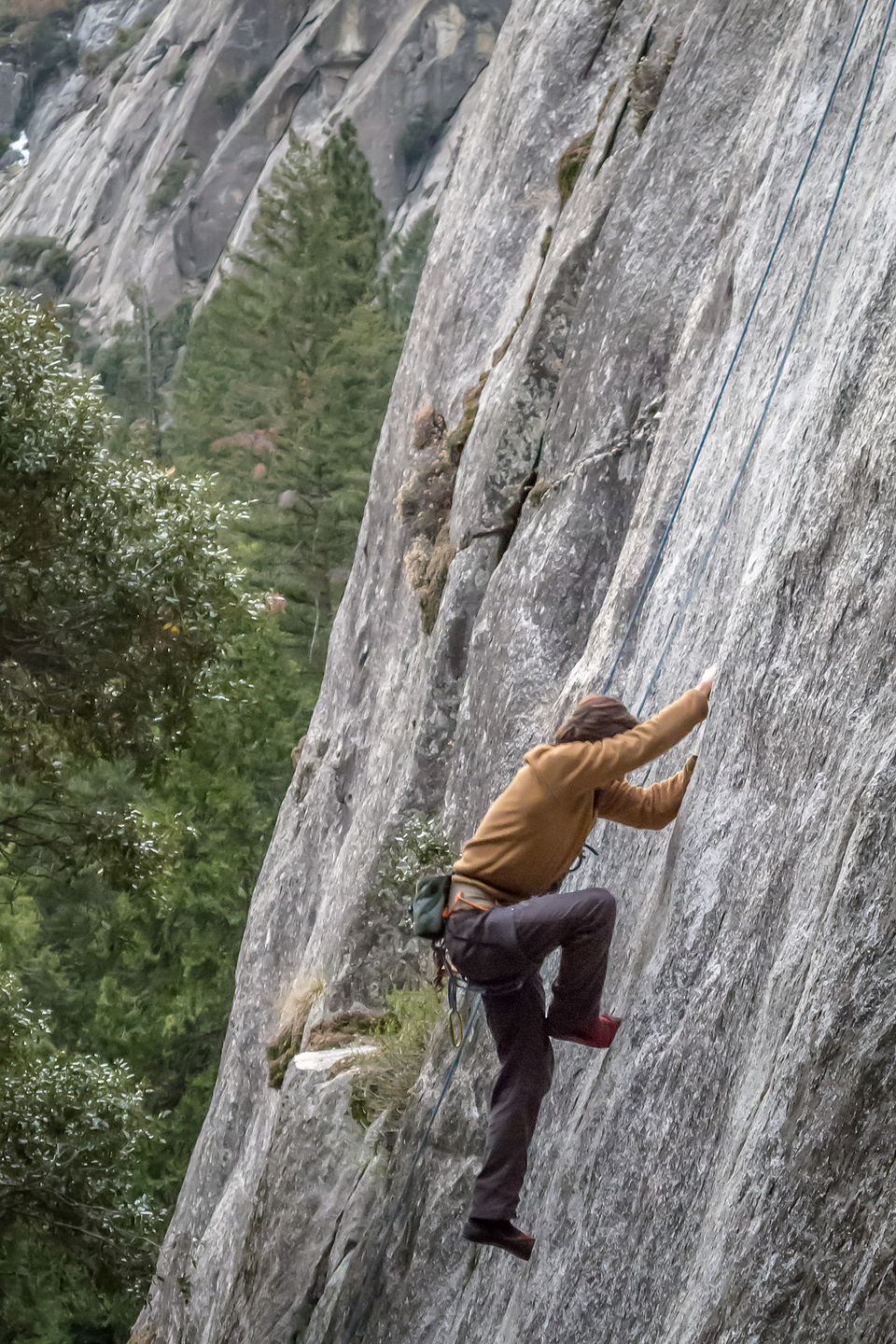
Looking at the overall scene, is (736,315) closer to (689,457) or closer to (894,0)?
(689,457)

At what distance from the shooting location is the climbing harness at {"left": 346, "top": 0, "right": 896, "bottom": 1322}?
6.31 m

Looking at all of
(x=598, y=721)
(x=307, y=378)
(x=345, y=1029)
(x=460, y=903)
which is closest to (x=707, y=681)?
(x=598, y=721)

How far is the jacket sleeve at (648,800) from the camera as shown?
587cm

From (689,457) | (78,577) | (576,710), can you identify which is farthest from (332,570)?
(576,710)

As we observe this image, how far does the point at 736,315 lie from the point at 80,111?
85.5 m

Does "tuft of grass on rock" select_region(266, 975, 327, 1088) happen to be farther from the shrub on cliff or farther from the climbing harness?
the climbing harness

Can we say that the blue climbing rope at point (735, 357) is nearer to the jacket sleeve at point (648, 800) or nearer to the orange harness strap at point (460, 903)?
the jacket sleeve at point (648, 800)

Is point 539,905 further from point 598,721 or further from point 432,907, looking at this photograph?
point 598,721

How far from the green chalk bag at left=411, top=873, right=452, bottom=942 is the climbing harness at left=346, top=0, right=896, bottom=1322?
338 mm

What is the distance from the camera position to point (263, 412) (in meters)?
31.4

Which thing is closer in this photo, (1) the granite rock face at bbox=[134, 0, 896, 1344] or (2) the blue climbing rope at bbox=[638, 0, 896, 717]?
(1) the granite rock face at bbox=[134, 0, 896, 1344]

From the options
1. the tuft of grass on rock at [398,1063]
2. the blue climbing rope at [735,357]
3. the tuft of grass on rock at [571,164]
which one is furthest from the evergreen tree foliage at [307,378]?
the blue climbing rope at [735,357]

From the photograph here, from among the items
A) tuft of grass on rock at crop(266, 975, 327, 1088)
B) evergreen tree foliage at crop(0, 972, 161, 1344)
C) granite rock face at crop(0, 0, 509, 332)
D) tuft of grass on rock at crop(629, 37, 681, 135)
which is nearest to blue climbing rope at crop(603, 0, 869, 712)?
tuft of grass on rock at crop(629, 37, 681, 135)

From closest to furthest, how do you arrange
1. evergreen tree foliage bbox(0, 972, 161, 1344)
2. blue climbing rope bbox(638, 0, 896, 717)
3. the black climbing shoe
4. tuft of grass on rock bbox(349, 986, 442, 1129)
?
the black climbing shoe, blue climbing rope bbox(638, 0, 896, 717), tuft of grass on rock bbox(349, 986, 442, 1129), evergreen tree foliage bbox(0, 972, 161, 1344)
